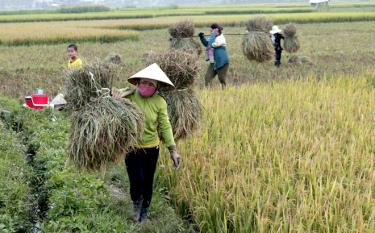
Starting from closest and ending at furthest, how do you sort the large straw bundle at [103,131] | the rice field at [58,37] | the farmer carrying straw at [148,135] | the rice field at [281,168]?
1. the rice field at [281,168]
2. the large straw bundle at [103,131]
3. the farmer carrying straw at [148,135]
4. the rice field at [58,37]

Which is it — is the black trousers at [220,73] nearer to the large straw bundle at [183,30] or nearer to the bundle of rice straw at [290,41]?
the large straw bundle at [183,30]

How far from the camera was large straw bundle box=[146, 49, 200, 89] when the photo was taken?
529cm

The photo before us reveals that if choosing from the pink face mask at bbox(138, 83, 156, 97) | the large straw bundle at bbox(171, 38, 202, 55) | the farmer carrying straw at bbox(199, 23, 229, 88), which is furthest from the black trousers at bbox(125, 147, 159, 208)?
the large straw bundle at bbox(171, 38, 202, 55)

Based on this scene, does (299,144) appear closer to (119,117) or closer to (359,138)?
(359,138)

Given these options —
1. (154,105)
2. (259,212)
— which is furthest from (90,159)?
(259,212)

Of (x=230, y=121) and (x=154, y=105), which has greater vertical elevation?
(x=154, y=105)

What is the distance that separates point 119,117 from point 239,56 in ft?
44.9

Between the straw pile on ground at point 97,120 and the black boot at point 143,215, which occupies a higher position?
the straw pile on ground at point 97,120

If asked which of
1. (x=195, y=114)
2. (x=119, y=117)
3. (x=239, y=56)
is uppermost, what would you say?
(x=119, y=117)

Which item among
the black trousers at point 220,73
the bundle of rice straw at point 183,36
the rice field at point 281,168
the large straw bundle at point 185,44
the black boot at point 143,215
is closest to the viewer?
the rice field at point 281,168

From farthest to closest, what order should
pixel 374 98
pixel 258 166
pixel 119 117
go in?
pixel 374 98, pixel 258 166, pixel 119 117

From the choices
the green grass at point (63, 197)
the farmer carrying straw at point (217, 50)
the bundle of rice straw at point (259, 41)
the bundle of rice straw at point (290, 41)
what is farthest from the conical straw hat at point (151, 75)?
the bundle of rice straw at point (290, 41)

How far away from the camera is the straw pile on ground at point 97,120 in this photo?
4043 millimetres

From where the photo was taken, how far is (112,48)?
790 inches
